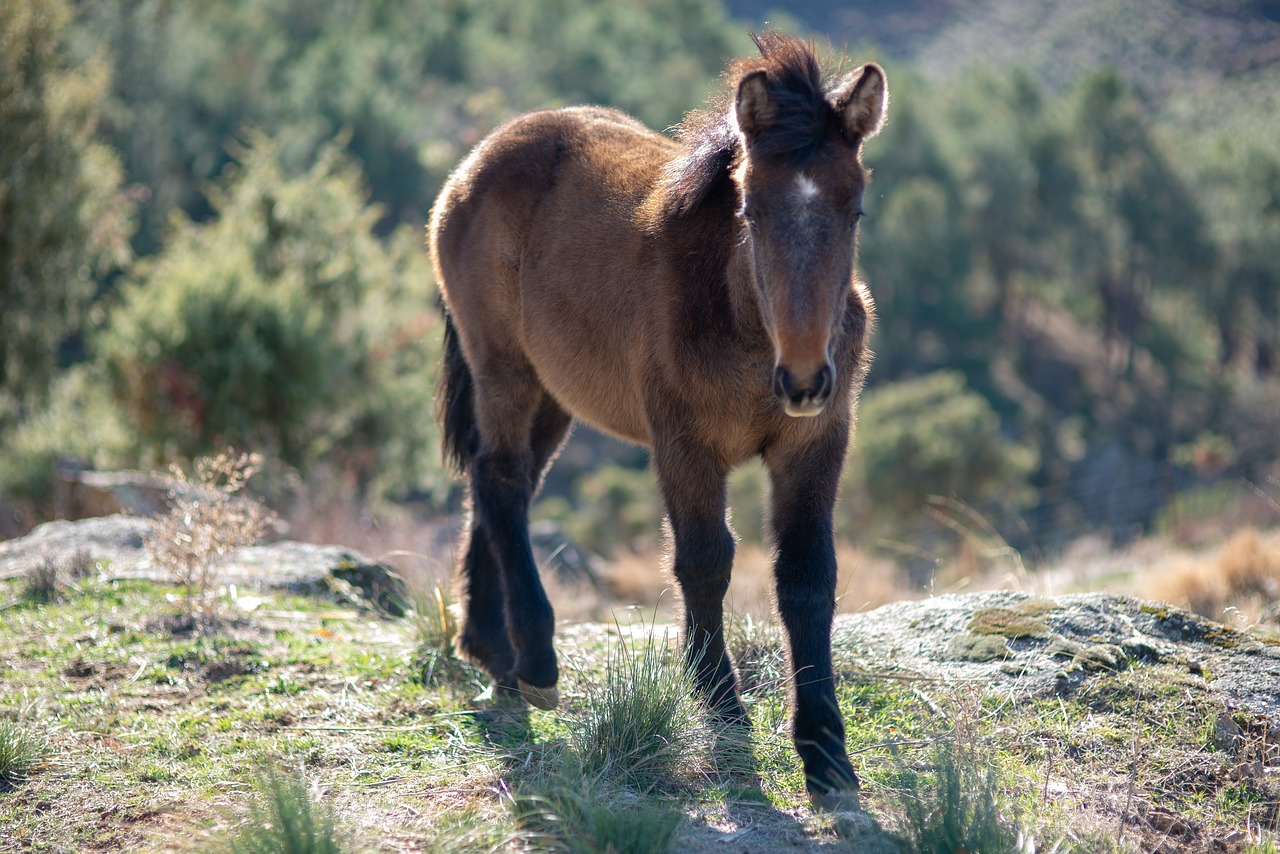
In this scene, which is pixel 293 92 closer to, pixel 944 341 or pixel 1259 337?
pixel 944 341

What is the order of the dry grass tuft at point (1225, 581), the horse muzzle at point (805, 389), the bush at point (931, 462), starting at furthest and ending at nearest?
the bush at point (931, 462)
the dry grass tuft at point (1225, 581)
the horse muzzle at point (805, 389)

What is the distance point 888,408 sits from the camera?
93.0ft

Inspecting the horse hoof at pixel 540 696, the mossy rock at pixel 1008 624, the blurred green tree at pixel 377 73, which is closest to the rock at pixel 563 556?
the horse hoof at pixel 540 696

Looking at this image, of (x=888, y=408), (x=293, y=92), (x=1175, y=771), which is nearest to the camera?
(x=1175, y=771)

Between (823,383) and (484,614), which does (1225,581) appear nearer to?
(484,614)

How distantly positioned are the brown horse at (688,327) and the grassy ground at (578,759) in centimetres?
31

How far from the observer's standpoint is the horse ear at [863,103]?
3629 millimetres

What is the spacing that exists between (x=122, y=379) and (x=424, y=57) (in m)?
34.3

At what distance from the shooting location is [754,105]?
3.67 m

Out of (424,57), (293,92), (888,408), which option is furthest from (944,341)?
(293,92)

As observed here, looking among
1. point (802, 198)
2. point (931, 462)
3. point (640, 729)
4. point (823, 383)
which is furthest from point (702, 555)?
point (931, 462)

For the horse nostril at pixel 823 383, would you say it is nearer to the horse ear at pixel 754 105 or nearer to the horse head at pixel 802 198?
the horse head at pixel 802 198

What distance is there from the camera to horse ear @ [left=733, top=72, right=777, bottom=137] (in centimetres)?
361

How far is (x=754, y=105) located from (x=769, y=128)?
4.5 inches
